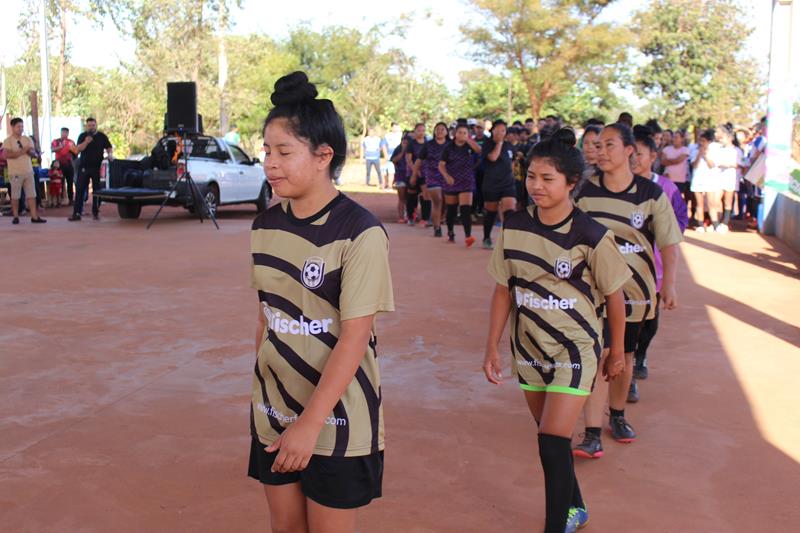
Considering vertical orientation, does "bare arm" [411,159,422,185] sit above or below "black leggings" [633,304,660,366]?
above

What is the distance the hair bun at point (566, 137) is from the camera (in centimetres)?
369

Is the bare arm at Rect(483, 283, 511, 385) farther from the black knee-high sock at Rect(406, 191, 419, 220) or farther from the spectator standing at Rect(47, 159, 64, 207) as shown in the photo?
the spectator standing at Rect(47, 159, 64, 207)

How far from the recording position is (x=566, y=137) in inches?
147

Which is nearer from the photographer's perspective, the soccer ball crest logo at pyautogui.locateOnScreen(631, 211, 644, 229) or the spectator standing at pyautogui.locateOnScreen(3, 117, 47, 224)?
the soccer ball crest logo at pyautogui.locateOnScreen(631, 211, 644, 229)

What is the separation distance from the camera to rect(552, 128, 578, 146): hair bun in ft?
12.1

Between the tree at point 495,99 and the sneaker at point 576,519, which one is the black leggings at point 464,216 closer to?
the sneaker at point 576,519

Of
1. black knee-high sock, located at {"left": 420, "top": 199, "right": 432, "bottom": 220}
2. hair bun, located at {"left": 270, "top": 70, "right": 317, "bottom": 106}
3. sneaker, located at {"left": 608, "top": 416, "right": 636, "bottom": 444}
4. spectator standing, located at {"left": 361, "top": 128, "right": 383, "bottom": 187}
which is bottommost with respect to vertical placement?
sneaker, located at {"left": 608, "top": 416, "right": 636, "bottom": 444}

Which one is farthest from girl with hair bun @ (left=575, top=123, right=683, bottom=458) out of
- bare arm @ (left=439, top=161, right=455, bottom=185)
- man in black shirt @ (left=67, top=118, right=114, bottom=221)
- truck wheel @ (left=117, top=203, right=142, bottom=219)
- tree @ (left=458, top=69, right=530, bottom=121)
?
tree @ (left=458, top=69, right=530, bottom=121)

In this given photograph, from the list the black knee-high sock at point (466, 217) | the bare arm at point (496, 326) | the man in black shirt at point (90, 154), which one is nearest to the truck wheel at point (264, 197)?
the man in black shirt at point (90, 154)

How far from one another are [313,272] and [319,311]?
0.11m

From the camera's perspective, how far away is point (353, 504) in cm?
245

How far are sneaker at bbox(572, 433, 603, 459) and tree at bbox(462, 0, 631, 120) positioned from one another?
29.0 meters

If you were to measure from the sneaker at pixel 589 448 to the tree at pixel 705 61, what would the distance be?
39.7 meters

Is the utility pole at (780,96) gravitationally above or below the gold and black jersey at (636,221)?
above
